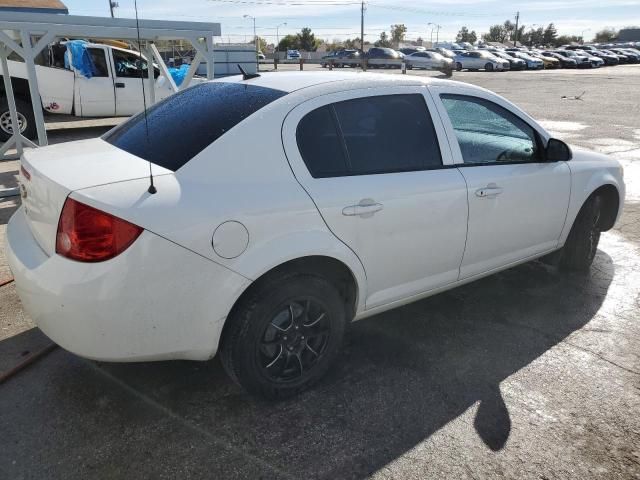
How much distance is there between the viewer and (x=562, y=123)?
13.7m

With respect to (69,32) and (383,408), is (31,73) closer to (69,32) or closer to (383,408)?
(69,32)

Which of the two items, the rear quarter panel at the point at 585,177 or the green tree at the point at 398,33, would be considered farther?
the green tree at the point at 398,33

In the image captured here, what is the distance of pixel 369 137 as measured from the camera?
2986mm

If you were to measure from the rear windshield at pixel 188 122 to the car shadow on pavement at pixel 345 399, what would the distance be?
4.09 feet

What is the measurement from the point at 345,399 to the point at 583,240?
2712mm

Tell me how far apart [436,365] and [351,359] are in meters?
0.52

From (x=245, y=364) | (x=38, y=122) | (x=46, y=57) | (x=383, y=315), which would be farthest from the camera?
(x=46, y=57)

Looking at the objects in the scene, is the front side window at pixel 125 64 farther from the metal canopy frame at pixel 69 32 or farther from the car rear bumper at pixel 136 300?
the car rear bumper at pixel 136 300

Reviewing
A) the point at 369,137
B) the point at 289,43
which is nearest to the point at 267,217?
the point at 369,137

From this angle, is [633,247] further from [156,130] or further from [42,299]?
[42,299]

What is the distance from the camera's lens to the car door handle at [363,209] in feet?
8.98

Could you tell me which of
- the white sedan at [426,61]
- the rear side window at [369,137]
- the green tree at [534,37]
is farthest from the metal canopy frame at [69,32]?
the green tree at [534,37]

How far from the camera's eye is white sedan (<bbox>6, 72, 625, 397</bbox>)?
2.29 metres

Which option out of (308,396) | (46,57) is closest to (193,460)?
(308,396)
